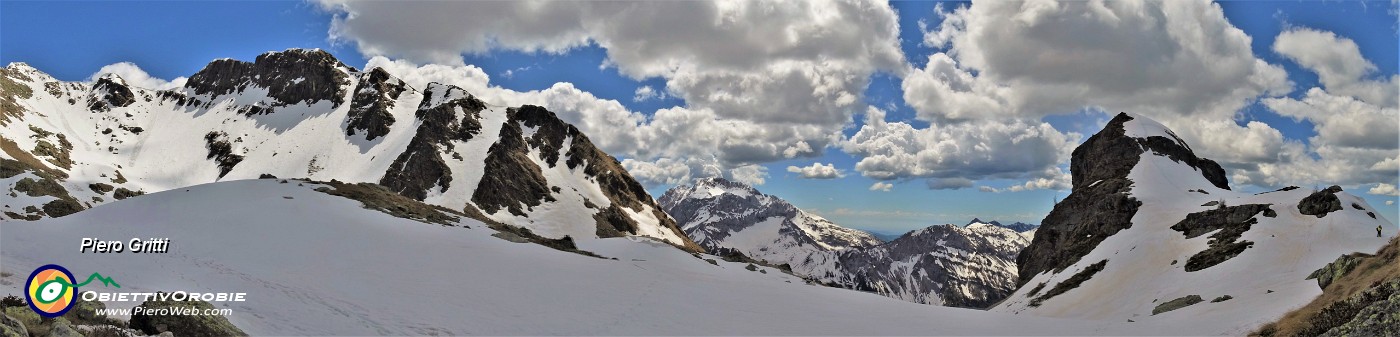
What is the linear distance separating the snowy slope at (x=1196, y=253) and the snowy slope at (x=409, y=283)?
1049 cm

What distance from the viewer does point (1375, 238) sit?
46188mm

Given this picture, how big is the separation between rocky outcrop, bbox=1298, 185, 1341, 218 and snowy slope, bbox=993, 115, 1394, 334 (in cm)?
52

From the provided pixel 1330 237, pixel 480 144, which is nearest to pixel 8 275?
pixel 1330 237

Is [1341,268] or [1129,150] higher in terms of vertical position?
[1129,150]

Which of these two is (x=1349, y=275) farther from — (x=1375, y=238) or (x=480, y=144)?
(x=480, y=144)

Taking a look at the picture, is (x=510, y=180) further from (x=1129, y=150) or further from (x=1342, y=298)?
(x=1342, y=298)

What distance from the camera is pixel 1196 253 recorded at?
55.4 metres

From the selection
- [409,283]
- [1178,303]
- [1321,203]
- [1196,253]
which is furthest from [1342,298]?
[1321,203]

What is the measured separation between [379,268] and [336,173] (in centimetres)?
18690

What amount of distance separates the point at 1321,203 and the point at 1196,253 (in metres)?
10.7

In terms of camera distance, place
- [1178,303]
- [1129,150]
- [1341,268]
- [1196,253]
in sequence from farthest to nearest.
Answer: [1129,150] < [1196,253] < [1178,303] < [1341,268]

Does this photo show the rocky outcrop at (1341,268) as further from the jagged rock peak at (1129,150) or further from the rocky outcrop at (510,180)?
the rocky outcrop at (510,180)

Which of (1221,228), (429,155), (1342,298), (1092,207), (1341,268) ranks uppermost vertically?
(429,155)

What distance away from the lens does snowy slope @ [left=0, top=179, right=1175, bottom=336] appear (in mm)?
23625
